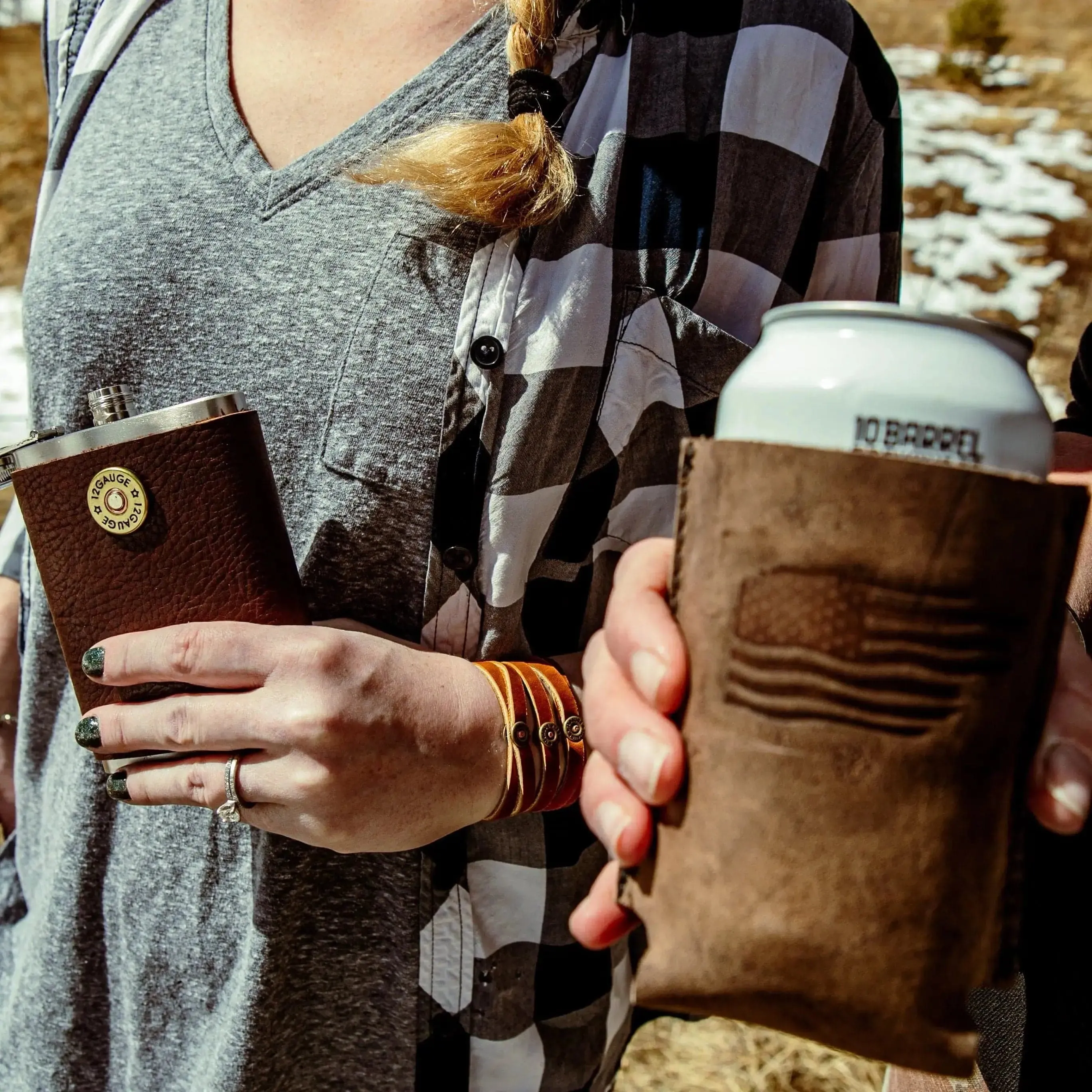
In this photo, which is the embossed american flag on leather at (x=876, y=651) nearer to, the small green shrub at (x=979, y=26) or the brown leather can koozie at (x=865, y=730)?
the brown leather can koozie at (x=865, y=730)

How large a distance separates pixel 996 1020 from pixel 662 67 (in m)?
0.83

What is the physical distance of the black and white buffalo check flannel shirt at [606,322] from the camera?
852 mm

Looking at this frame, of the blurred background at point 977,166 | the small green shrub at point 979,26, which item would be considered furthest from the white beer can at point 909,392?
the small green shrub at point 979,26

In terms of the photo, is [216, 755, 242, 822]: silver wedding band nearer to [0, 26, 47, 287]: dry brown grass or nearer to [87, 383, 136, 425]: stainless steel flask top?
[87, 383, 136, 425]: stainless steel flask top

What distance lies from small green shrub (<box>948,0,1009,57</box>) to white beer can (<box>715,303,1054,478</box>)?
5.82 m

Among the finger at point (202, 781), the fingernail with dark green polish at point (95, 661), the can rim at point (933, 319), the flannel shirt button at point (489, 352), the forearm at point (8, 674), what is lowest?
the forearm at point (8, 674)

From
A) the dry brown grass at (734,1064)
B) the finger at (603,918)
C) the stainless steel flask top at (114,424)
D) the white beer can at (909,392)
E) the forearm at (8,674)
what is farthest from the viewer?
→ the dry brown grass at (734,1064)

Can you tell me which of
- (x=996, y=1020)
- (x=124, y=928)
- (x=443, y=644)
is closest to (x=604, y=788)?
(x=443, y=644)

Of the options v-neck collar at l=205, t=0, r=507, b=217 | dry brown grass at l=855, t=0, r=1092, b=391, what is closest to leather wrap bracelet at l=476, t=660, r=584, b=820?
v-neck collar at l=205, t=0, r=507, b=217

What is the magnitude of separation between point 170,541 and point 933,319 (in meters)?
0.57

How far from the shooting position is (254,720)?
29.2 inches

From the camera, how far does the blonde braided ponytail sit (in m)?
0.81

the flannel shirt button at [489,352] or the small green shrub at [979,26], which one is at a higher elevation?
the small green shrub at [979,26]

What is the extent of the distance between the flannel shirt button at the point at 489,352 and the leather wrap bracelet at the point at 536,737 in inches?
10.2
